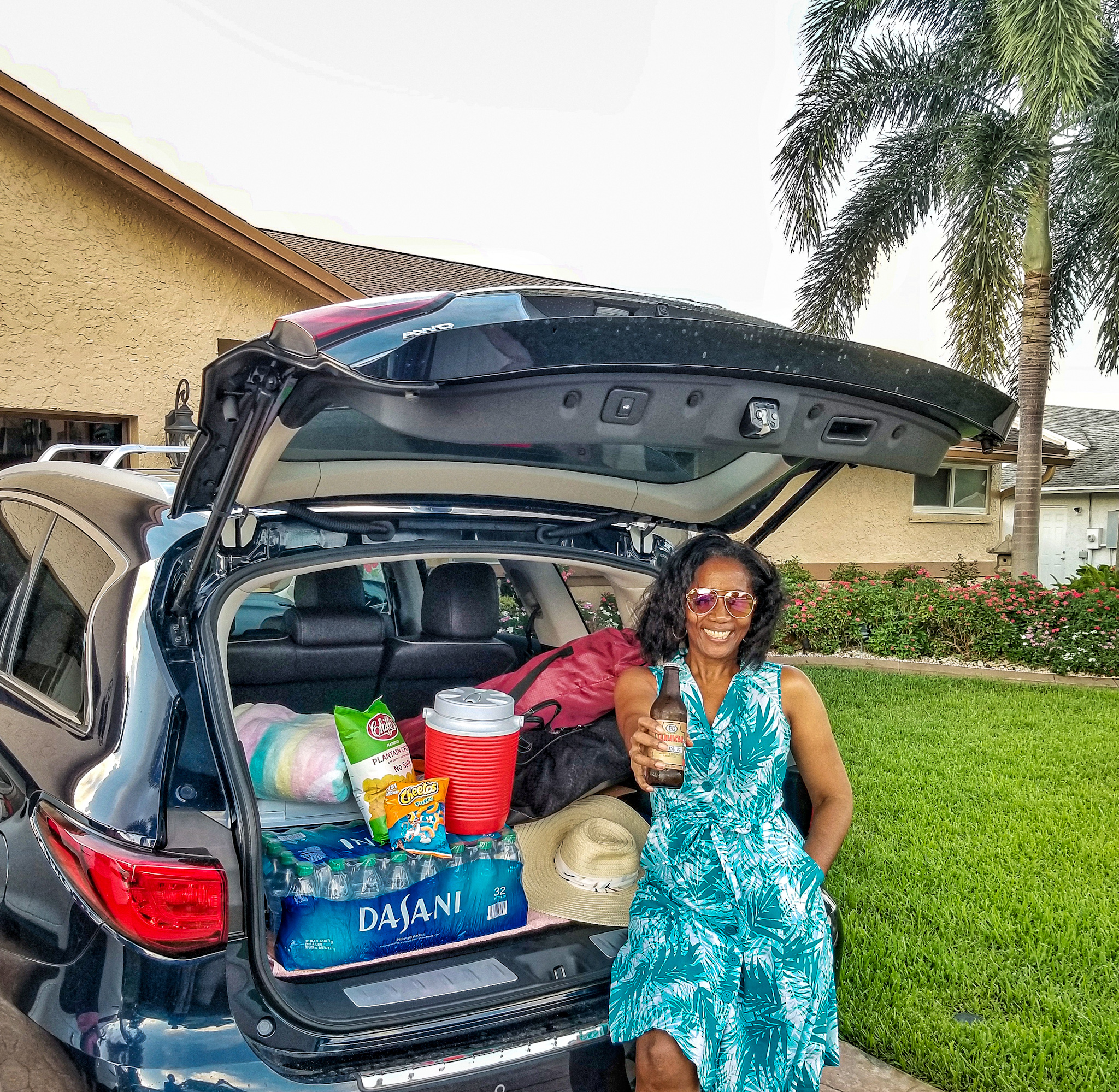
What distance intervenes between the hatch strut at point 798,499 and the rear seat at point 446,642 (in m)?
1.03

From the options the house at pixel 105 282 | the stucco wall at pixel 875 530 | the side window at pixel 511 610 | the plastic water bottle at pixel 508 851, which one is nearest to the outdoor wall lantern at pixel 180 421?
the house at pixel 105 282

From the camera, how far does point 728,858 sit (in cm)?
231

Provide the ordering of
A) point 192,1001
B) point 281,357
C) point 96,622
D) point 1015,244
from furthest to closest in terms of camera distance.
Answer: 1. point 1015,244
2. point 96,622
3. point 192,1001
4. point 281,357

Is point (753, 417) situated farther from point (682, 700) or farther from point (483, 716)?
point (483, 716)

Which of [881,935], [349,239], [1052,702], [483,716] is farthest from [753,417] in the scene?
[349,239]

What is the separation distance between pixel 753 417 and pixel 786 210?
1276cm

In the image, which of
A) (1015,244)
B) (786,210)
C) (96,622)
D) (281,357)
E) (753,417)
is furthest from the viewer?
(786,210)

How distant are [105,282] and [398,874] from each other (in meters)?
7.61

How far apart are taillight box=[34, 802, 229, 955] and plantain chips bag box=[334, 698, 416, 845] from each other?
618 mm

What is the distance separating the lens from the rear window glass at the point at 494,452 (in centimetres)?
229

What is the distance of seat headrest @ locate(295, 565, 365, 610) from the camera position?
131 inches

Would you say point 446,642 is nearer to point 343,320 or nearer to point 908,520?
point 343,320

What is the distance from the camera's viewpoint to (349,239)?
49.4 ft


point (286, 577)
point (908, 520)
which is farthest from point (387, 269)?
point (286, 577)
